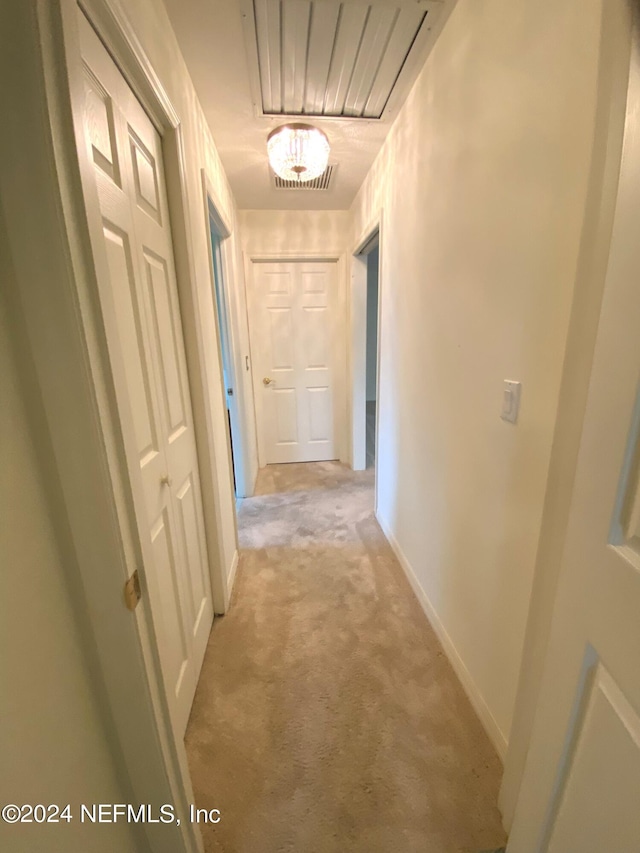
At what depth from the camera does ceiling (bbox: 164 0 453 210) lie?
1.20 m

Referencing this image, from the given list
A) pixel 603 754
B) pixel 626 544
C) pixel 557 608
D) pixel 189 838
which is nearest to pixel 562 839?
pixel 603 754

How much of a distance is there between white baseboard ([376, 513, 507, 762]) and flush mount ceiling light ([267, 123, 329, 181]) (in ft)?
7.32

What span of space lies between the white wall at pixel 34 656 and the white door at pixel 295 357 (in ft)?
9.52

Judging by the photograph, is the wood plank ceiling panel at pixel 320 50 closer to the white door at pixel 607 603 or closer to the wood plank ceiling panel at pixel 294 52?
the wood plank ceiling panel at pixel 294 52

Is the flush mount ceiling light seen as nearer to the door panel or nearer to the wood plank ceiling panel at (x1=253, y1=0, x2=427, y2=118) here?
the wood plank ceiling panel at (x1=253, y1=0, x2=427, y2=118)

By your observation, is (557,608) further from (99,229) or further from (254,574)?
(254,574)

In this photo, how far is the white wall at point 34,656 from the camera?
526 mm

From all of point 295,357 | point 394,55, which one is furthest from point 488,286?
point 295,357

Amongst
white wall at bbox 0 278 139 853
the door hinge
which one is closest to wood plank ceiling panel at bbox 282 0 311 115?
white wall at bbox 0 278 139 853

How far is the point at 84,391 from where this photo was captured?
0.59 meters

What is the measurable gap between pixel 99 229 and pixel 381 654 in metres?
1.78

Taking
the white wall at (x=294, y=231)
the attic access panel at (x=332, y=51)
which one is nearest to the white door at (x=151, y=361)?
the attic access panel at (x=332, y=51)

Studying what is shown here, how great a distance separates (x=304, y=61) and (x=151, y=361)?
1.36 m

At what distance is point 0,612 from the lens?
20.1 inches
